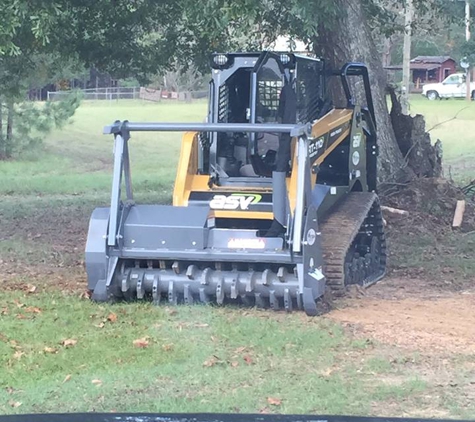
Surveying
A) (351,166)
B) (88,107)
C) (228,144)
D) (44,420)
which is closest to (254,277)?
(228,144)

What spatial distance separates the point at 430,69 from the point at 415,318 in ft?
231

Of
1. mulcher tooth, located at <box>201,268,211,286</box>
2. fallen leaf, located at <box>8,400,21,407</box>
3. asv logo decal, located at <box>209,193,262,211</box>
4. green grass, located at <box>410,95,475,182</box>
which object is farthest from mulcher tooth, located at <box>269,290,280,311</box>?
green grass, located at <box>410,95,475,182</box>

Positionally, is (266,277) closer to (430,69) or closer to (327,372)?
(327,372)

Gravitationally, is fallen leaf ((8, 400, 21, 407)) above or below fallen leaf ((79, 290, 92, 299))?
above

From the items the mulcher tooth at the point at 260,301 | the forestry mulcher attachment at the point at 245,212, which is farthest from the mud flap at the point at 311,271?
the mulcher tooth at the point at 260,301

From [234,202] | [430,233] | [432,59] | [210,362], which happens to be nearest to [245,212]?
[234,202]

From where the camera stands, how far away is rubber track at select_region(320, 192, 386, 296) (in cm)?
920

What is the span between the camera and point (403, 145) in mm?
15602

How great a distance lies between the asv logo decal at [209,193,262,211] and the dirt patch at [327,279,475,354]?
1.28 metres

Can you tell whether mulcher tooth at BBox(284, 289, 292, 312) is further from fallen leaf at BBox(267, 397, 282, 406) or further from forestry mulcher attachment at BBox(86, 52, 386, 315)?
fallen leaf at BBox(267, 397, 282, 406)

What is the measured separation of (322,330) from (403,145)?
26.6ft

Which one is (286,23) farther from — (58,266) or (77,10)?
(58,266)

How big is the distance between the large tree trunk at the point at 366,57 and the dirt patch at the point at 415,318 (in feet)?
16.2

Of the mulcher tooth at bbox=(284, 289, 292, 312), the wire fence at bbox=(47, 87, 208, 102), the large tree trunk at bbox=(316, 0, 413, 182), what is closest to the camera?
the mulcher tooth at bbox=(284, 289, 292, 312)
